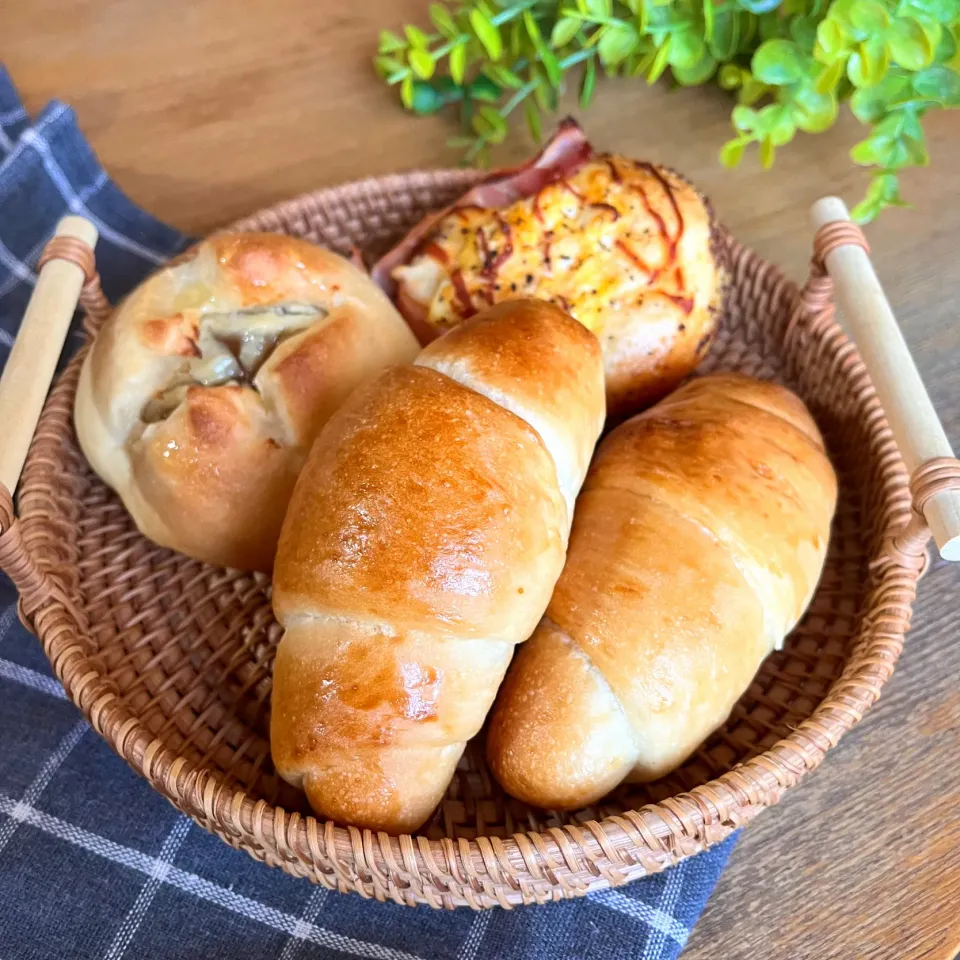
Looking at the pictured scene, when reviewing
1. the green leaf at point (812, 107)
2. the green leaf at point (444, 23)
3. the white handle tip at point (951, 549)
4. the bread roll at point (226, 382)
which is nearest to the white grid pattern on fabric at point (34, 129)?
the bread roll at point (226, 382)

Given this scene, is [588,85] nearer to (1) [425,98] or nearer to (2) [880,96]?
(1) [425,98]

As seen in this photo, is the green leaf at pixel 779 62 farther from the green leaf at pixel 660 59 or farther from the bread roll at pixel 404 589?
the bread roll at pixel 404 589

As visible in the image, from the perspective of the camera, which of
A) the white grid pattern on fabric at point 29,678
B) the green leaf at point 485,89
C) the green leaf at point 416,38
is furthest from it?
the green leaf at point 485,89

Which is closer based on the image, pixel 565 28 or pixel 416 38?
pixel 565 28

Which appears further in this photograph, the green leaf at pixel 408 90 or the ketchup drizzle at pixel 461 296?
the green leaf at pixel 408 90

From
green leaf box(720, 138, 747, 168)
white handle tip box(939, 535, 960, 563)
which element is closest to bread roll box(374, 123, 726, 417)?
green leaf box(720, 138, 747, 168)

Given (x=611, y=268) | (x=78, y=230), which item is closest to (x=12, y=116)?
(x=78, y=230)
